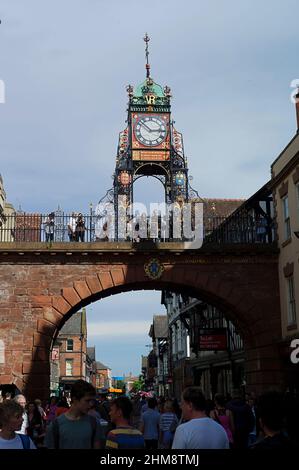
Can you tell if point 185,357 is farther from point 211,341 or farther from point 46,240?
point 46,240

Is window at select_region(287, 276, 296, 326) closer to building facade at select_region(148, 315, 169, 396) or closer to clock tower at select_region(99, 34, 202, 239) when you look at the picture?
clock tower at select_region(99, 34, 202, 239)

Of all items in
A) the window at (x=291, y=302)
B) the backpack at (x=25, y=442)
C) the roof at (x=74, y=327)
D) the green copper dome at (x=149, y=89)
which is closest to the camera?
the backpack at (x=25, y=442)

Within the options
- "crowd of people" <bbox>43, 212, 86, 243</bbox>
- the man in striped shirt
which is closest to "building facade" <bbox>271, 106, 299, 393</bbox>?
"crowd of people" <bbox>43, 212, 86, 243</bbox>

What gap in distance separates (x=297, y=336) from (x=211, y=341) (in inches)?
247

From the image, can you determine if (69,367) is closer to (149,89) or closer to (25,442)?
(149,89)

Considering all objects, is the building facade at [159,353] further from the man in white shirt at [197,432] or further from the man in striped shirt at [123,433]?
the man in white shirt at [197,432]

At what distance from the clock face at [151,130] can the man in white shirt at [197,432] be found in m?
32.9

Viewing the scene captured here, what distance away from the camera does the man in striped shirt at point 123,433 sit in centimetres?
604

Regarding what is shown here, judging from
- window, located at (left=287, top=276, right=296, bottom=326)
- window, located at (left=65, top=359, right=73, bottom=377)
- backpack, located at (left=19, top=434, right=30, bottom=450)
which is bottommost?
backpack, located at (left=19, top=434, right=30, bottom=450)

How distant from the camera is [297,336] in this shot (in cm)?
2170

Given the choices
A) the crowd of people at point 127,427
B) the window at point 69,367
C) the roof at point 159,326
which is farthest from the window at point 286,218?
the window at point 69,367

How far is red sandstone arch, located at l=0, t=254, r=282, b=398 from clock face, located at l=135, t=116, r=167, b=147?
1562cm

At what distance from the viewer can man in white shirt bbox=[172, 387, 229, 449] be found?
5516 mm
